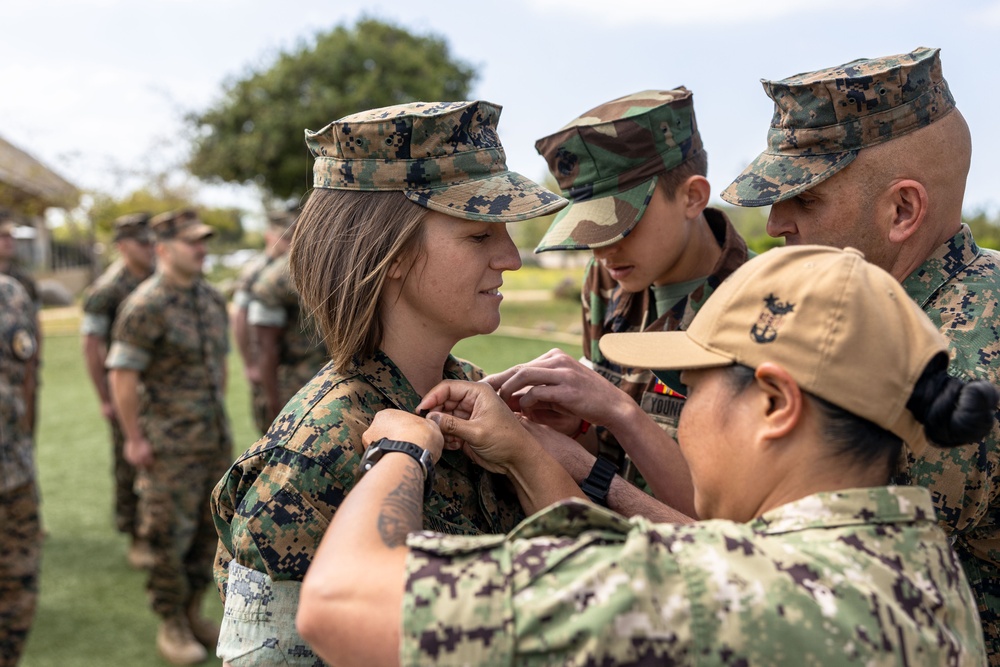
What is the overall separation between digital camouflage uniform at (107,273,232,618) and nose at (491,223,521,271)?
4269mm

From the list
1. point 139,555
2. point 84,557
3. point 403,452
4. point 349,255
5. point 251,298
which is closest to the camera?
point 403,452

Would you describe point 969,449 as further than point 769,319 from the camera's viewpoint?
Yes

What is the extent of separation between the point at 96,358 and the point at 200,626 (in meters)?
2.84

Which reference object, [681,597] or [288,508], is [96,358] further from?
[681,597]

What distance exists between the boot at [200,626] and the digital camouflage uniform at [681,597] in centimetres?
495

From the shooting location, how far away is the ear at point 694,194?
2965mm

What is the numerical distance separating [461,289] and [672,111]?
45.7 inches

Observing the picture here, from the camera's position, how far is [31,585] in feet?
16.3

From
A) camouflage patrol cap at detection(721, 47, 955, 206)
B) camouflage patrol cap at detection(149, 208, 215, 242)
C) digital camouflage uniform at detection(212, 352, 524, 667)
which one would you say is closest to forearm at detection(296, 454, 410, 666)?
digital camouflage uniform at detection(212, 352, 524, 667)

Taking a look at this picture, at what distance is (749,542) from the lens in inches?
57.3

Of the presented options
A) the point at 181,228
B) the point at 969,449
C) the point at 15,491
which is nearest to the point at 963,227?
the point at 969,449

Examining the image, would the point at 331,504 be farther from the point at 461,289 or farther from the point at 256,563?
the point at 461,289

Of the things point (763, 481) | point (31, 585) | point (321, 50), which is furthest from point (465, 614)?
point (321, 50)

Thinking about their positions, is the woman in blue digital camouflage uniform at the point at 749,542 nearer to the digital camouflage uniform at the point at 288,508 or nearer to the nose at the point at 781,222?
the digital camouflage uniform at the point at 288,508
